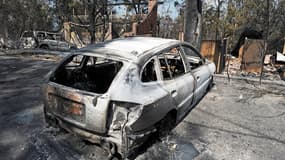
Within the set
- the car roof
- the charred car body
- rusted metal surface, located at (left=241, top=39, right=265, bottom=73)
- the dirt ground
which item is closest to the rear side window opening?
the car roof

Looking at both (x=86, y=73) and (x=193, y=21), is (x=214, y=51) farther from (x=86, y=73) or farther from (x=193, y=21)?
(x=86, y=73)

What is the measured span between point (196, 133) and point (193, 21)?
16.3 feet

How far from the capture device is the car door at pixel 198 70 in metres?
4.14

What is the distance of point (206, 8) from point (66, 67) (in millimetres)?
19337

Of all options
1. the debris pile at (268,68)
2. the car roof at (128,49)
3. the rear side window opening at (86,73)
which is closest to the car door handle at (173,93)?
the car roof at (128,49)

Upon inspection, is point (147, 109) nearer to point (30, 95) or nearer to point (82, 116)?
point (82, 116)

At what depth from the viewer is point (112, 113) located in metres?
2.43

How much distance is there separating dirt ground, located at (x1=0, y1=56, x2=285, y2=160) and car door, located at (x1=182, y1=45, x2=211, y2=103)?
475 millimetres

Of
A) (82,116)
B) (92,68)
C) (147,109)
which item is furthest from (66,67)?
(147,109)

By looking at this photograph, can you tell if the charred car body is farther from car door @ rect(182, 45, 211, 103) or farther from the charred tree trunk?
car door @ rect(182, 45, 211, 103)

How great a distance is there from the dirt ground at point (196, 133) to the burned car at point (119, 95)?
1.17 ft

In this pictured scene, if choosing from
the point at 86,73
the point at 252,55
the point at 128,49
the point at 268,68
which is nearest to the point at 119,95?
the point at 128,49

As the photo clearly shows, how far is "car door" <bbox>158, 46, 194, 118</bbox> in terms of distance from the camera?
123 inches

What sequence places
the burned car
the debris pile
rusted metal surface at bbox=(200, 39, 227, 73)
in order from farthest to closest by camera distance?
the debris pile → rusted metal surface at bbox=(200, 39, 227, 73) → the burned car
